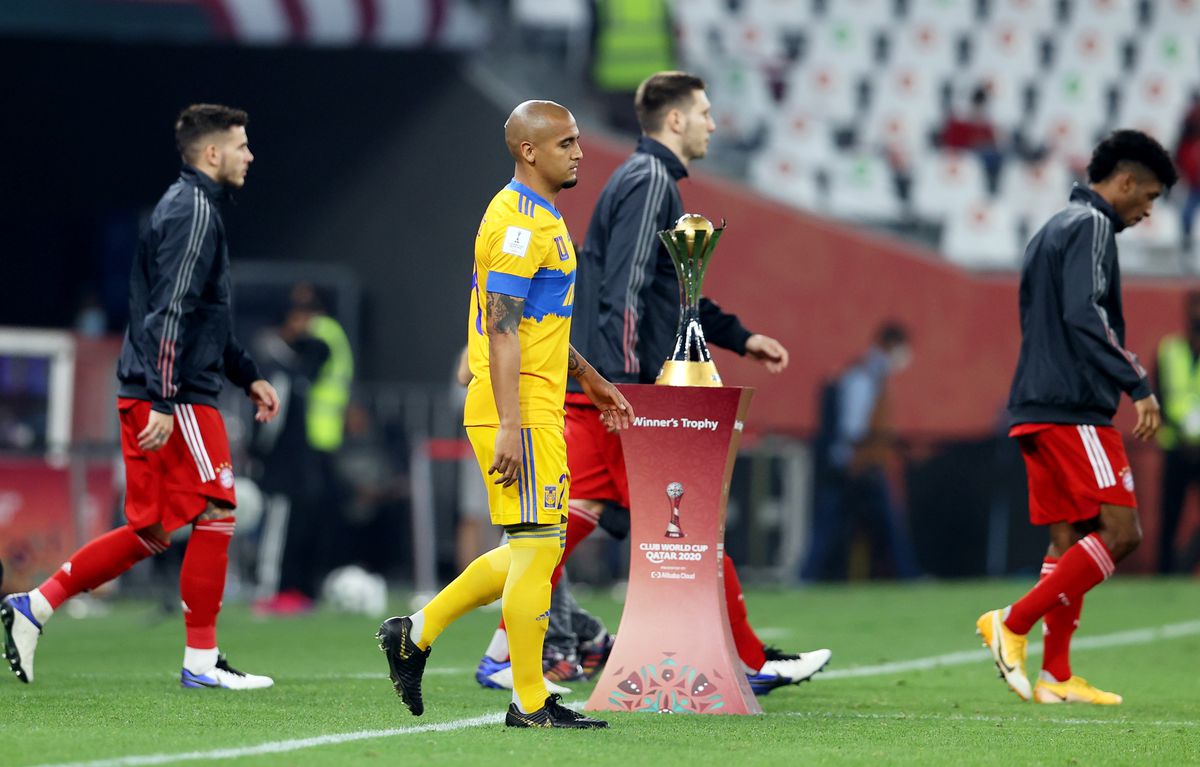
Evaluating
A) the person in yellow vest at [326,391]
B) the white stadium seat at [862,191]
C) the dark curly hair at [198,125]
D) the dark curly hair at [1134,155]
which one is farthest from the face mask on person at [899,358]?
the dark curly hair at [198,125]

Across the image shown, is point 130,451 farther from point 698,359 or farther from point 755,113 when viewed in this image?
point 755,113

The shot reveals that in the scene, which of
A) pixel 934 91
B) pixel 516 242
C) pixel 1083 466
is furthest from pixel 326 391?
pixel 934 91

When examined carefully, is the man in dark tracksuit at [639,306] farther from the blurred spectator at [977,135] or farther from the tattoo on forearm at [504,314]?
the blurred spectator at [977,135]

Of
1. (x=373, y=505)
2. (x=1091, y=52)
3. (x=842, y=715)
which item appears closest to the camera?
(x=842, y=715)

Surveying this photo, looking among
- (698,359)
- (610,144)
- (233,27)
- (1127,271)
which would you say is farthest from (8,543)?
(1127,271)

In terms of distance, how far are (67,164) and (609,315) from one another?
1332cm

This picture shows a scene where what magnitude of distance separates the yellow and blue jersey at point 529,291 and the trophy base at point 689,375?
2.28 feet

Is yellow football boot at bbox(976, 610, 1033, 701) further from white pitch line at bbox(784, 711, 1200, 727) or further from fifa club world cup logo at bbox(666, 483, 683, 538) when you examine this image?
fifa club world cup logo at bbox(666, 483, 683, 538)

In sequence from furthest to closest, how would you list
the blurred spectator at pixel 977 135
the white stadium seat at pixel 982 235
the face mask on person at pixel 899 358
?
the blurred spectator at pixel 977 135 < the white stadium seat at pixel 982 235 < the face mask on person at pixel 899 358

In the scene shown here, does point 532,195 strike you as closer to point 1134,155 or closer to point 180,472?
point 180,472

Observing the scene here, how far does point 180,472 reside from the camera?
24.6 feet

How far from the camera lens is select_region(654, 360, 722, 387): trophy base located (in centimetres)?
657

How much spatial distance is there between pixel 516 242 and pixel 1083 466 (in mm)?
2848

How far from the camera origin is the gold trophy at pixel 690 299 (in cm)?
654
